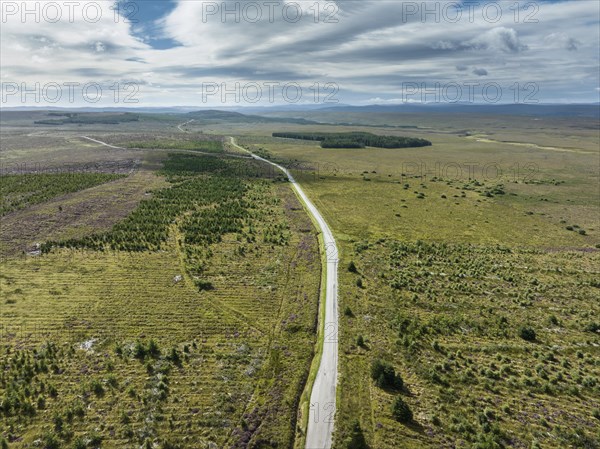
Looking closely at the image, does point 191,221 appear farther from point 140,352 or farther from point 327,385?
point 327,385

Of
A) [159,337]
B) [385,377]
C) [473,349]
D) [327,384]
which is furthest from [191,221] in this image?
[473,349]

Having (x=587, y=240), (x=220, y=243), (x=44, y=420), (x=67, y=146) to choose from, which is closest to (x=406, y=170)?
(x=587, y=240)

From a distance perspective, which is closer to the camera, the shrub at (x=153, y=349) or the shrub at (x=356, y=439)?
the shrub at (x=356, y=439)

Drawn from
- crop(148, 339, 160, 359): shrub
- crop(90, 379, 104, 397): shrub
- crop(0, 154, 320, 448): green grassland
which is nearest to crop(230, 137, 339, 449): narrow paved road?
crop(0, 154, 320, 448): green grassland

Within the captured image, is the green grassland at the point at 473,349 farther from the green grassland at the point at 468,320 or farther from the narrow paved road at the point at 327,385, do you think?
the narrow paved road at the point at 327,385

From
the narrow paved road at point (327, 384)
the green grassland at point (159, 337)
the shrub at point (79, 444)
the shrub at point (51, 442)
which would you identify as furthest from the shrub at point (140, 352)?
the narrow paved road at point (327, 384)

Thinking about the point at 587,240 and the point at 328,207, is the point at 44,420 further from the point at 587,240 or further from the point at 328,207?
the point at 587,240
